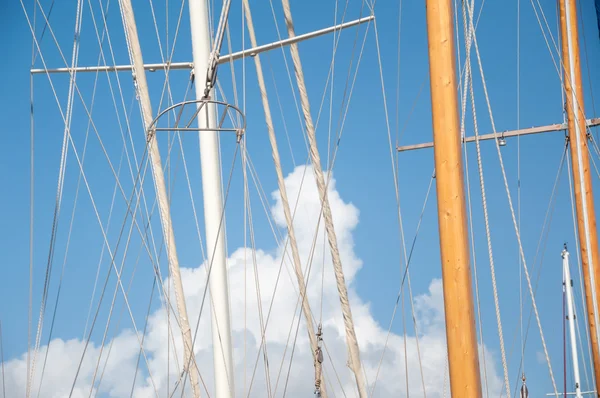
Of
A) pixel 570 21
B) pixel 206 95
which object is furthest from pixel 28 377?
pixel 570 21

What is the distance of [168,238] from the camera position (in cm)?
836

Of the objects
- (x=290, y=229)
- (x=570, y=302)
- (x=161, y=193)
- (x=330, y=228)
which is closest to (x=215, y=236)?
(x=161, y=193)

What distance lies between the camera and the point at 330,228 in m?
8.77

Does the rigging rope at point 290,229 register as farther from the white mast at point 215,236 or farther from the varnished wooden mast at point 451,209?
the varnished wooden mast at point 451,209

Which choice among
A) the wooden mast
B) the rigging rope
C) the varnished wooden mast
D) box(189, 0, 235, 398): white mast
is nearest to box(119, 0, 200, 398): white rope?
box(189, 0, 235, 398): white mast

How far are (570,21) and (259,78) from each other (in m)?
4.89

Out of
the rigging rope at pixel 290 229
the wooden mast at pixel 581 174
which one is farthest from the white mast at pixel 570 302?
the rigging rope at pixel 290 229

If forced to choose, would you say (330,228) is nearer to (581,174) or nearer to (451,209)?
(451,209)

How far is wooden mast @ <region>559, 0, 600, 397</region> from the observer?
36.9ft

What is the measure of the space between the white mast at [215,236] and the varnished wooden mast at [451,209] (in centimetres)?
187

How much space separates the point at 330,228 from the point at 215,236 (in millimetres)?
2140

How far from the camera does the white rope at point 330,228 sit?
8305 millimetres

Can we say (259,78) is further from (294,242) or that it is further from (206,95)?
(206,95)

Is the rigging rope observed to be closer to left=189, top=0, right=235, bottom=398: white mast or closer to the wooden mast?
left=189, top=0, right=235, bottom=398: white mast
